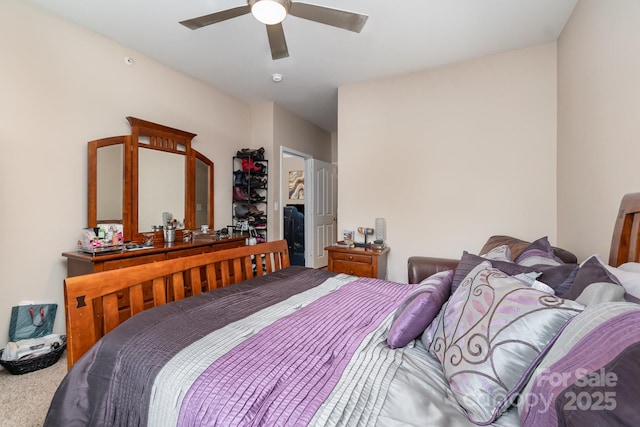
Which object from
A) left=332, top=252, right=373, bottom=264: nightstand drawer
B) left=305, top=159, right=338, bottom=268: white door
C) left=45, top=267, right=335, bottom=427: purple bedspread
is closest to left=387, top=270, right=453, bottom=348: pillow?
left=45, top=267, right=335, bottom=427: purple bedspread

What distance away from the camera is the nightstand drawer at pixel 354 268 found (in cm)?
294

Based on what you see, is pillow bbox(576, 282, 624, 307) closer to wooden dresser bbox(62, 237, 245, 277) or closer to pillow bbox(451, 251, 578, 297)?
pillow bbox(451, 251, 578, 297)

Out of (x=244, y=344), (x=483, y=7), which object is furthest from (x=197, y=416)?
(x=483, y=7)

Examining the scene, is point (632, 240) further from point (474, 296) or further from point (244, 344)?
point (244, 344)

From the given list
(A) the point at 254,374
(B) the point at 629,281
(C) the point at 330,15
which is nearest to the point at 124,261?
(A) the point at 254,374

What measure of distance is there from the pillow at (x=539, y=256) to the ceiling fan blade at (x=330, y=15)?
1644mm

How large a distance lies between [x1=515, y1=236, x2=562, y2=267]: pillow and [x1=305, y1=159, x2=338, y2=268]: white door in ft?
11.2

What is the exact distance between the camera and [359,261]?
299 centimetres

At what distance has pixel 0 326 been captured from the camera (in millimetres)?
Result: 1975

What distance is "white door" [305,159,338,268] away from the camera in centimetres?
473

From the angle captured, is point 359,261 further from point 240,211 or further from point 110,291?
point 110,291

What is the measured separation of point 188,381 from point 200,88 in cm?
351

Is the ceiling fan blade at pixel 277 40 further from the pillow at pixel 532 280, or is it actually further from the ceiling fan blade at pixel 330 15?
the pillow at pixel 532 280

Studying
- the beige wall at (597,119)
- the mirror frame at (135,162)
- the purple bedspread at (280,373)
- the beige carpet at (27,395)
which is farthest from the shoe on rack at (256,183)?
the beige wall at (597,119)
